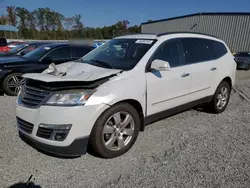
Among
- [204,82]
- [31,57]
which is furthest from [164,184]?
[31,57]

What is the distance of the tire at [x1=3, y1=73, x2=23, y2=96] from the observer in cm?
607

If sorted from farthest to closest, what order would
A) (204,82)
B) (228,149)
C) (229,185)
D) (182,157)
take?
(204,82) → (228,149) → (182,157) → (229,185)

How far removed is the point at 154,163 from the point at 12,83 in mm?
4991

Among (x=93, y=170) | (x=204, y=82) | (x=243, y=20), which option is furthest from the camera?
(x=243, y=20)

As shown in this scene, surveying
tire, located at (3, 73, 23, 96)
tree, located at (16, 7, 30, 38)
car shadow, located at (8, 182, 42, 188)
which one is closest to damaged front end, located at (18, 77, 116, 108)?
car shadow, located at (8, 182, 42, 188)

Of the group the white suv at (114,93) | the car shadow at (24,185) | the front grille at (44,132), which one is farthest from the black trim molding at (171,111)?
the car shadow at (24,185)

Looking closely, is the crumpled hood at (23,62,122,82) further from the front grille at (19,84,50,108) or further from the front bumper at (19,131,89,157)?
the front bumper at (19,131,89,157)

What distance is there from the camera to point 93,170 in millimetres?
2818

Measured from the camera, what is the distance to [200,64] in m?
4.27

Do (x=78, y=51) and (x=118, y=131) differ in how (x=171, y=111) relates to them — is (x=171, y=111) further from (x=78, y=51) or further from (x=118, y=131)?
(x=78, y=51)

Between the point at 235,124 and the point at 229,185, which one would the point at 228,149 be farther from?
the point at 235,124

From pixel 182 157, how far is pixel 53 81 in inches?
81.7

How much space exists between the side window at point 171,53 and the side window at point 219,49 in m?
1.32

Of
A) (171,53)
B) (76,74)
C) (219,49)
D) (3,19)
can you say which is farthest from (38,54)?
(3,19)
